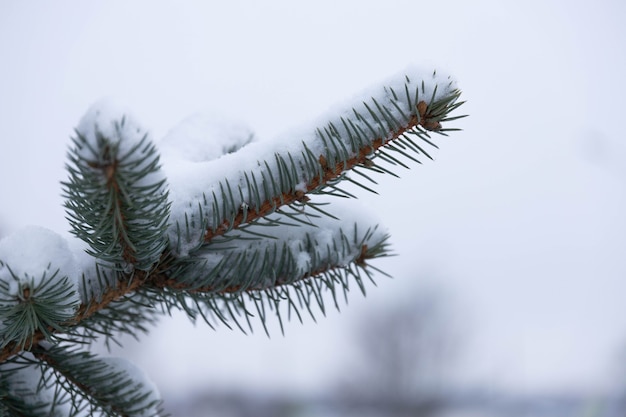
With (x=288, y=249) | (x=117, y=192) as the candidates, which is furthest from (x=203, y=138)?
(x=117, y=192)

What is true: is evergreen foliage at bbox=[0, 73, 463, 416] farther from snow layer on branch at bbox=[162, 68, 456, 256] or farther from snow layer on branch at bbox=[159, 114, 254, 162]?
snow layer on branch at bbox=[159, 114, 254, 162]

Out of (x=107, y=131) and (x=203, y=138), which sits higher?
(x=203, y=138)

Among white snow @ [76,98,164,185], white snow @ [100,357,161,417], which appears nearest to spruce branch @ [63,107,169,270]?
white snow @ [76,98,164,185]

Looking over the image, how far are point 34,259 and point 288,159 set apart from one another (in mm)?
217

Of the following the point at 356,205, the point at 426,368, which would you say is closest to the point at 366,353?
the point at 426,368

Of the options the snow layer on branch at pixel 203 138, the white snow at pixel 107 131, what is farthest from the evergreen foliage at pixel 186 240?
the snow layer on branch at pixel 203 138

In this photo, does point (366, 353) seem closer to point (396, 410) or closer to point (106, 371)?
point (396, 410)

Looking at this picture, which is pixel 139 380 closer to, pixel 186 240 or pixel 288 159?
pixel 186 240

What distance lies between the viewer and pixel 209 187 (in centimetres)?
51

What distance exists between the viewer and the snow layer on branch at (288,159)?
474 millimetres

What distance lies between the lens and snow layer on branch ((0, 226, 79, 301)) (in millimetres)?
430

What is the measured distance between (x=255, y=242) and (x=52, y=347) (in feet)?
0.76

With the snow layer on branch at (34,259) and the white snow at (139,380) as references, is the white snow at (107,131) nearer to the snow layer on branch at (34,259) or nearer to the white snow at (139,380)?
the snow layer on branch at (34,259)

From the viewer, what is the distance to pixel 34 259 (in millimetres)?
446
